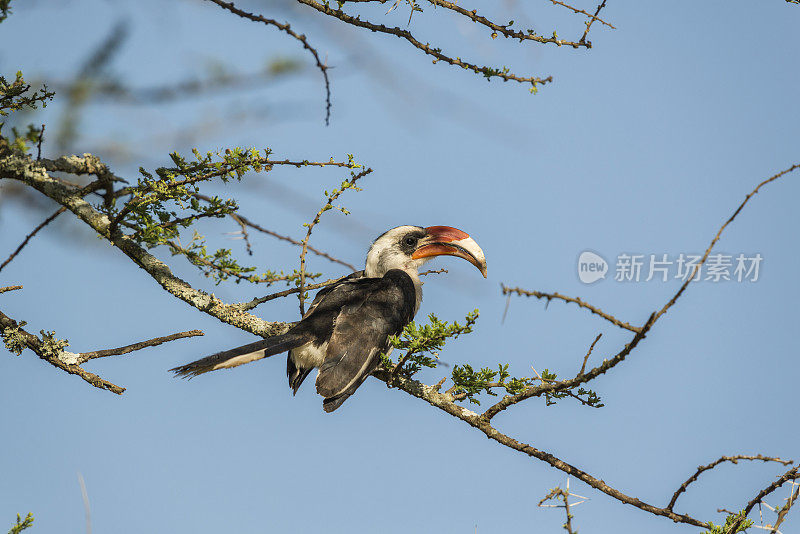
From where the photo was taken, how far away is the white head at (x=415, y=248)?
5.48m

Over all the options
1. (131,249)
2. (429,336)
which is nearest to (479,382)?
A: (429,336)

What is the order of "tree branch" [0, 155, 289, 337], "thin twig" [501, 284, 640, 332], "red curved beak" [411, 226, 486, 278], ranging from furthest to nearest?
"red curved beak" [411, 226, 486, 278] → "tree branch" [0, 155, 289, 337] → "thin twig" [501, 284, 640, 332]

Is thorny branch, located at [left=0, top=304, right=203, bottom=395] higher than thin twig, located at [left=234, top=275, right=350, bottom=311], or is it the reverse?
thin twig, located at [left=234, top=275, right=350, bottom=311]

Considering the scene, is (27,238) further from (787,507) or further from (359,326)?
(787,507)

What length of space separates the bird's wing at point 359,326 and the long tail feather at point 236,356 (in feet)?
1.00

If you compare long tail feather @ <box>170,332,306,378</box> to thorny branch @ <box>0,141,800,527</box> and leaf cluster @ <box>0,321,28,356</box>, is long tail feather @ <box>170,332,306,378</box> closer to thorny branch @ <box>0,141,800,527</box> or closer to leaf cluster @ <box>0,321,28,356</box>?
thorny branch @ <box>0,141,800,527</box>

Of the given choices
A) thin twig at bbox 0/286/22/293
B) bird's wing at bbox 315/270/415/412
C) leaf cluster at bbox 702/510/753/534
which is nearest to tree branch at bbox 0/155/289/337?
bird's wing at bbox 315/270/415/412

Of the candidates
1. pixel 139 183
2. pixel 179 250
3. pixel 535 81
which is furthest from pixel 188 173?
pixel 535 81

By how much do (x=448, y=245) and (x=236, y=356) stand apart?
86.4 inches

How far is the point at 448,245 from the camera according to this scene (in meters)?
5.52

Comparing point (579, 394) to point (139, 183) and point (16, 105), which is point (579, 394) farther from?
point (16, 105)

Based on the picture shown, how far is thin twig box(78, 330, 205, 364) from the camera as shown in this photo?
3.51 metres

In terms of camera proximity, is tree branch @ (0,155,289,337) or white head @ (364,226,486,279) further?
white head @ (364,226,486,279)

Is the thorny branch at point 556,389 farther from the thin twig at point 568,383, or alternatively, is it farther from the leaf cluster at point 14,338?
the leaf cluster at point 14,338
